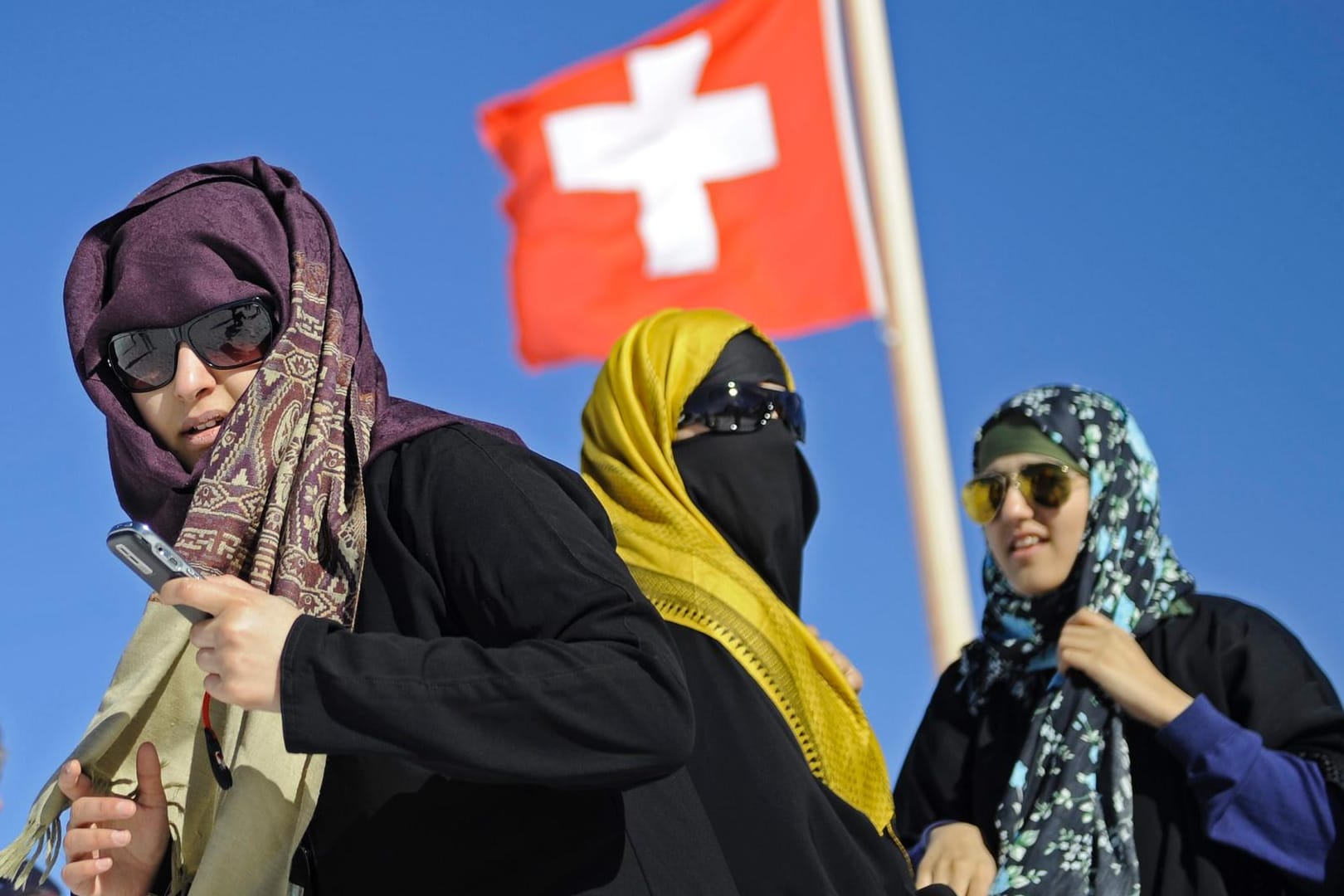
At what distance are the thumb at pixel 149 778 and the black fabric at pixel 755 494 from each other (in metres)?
1.45

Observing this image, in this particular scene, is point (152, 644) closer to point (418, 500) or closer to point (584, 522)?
point (418, 500)

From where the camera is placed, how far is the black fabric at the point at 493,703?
1760 millimetres

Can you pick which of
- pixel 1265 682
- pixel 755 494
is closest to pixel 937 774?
pixel 1265 682

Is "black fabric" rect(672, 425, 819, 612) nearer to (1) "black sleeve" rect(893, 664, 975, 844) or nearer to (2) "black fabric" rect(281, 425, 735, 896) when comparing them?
(1) "black sleeve" rect(893, 664, 975, 844)

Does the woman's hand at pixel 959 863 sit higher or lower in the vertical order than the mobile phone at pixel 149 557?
lower

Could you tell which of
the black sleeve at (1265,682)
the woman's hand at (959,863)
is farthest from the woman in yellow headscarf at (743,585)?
the black sleeve at (1265,682)

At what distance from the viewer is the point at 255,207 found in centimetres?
240

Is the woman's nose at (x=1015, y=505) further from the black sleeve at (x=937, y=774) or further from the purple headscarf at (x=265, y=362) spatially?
the purple headscarf at (x=265, y=362)

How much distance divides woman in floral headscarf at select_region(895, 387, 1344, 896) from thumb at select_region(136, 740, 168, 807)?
1775 mm

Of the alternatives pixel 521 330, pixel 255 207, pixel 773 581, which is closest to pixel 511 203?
pixel 521 330

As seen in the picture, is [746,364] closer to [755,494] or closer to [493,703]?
[755,494]

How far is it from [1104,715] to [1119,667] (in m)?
0.12

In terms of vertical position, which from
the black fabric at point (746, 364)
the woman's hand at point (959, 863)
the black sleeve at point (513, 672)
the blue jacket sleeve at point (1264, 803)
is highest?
the black fabric at point (746, 364)

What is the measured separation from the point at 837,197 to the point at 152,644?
23.3ft
